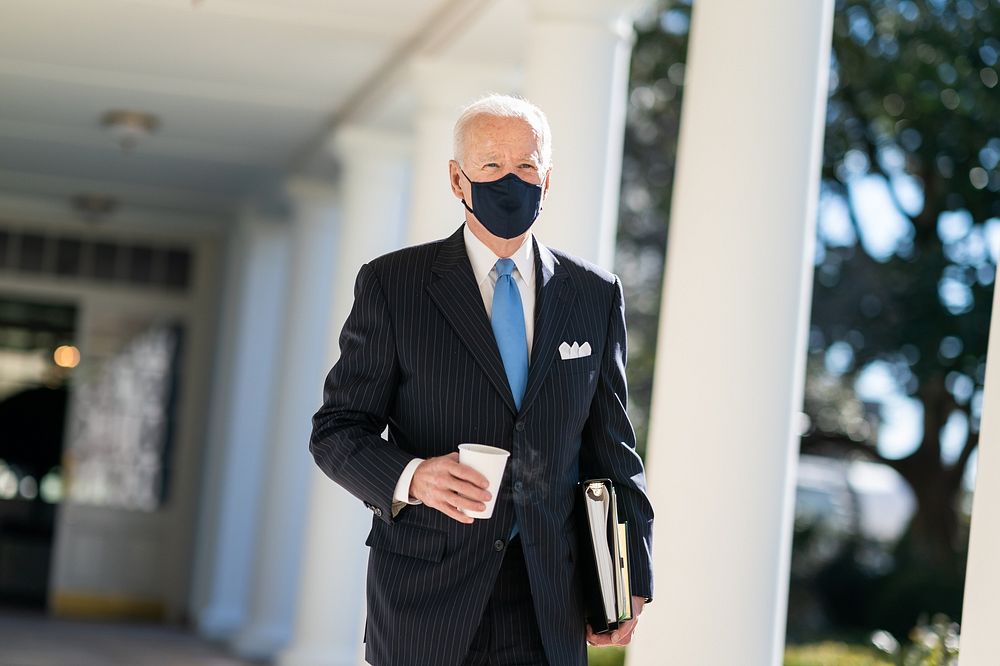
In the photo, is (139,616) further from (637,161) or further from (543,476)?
(543,476)

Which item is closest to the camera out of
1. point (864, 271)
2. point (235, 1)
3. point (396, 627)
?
point (396, 627)

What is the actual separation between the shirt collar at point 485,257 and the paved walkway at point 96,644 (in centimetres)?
762

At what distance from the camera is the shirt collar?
2.59 metres

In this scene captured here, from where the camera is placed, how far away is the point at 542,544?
247 cm

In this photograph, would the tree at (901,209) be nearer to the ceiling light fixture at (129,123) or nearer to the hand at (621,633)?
the ceiling light fixture at (129,123)

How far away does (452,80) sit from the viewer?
7.18 m

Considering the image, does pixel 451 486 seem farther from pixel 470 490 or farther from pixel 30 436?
pixel 30 436

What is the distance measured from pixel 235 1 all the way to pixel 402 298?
4845 millimetres

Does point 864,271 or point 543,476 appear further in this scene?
point 864,271

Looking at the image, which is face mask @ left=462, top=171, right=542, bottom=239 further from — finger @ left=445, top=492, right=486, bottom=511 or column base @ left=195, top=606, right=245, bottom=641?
column base @ left=195, top=606, right=245, bottom=641

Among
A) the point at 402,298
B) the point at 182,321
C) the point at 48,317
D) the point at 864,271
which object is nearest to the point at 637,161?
the point at 864,271

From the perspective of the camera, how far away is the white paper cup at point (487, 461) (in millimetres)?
2244

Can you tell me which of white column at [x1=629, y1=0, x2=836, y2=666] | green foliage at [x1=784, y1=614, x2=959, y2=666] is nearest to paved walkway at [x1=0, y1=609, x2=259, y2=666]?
green foliage at [x1=784, y1=614, x2=959, y2=666]

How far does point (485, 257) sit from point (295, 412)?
7.88 meters
